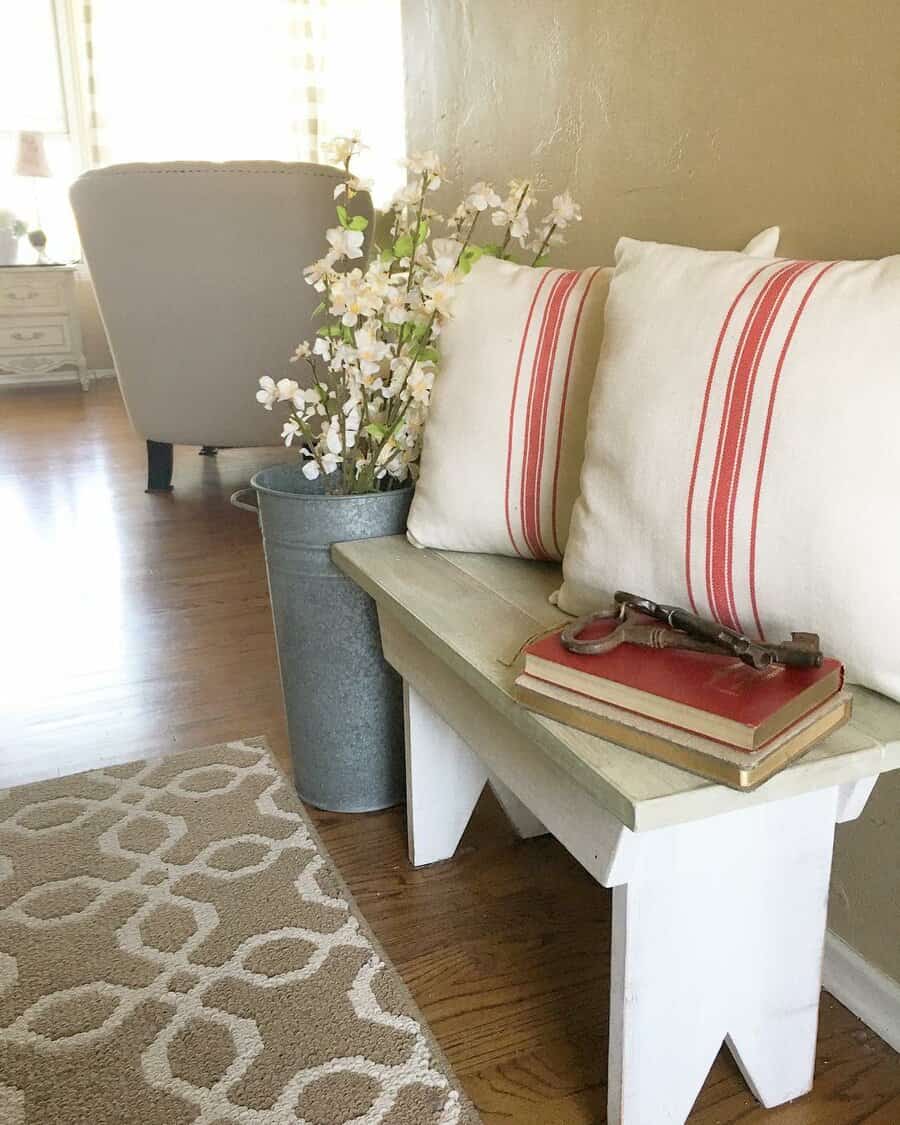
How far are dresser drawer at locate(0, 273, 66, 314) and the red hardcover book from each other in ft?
17.2

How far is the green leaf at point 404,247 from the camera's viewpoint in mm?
1329

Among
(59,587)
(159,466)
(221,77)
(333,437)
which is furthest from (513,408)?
(221,77)

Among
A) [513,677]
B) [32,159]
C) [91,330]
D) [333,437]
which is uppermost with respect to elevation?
[32,159]

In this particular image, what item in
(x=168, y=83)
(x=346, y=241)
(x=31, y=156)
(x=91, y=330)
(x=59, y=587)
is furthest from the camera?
(x=91, y=330)

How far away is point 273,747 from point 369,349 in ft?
2.37

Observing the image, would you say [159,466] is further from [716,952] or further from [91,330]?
[91,330]

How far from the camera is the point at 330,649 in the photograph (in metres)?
1.40

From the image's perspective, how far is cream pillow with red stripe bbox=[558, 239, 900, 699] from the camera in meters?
0.77

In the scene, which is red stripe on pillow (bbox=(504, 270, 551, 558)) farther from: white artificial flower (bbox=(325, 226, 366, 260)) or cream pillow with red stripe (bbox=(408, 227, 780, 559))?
white artificial flower (bbox=(325, 226, 366, 260))

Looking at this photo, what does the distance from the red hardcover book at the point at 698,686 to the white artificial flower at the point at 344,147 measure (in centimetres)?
82

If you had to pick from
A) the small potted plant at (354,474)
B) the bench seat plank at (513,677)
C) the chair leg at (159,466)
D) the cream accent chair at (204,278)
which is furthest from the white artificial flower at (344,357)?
the chair leg at (159,466)

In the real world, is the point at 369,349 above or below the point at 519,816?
above

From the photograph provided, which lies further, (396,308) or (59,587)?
(59,587)

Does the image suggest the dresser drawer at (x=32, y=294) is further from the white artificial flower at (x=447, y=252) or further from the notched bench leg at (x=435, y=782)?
the notched bench leg at (x=435, y=782)
